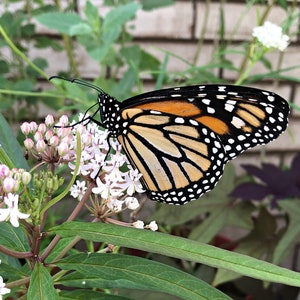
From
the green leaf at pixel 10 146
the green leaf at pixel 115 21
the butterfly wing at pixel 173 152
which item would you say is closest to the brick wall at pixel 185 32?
the green leaf at pixel 115 21

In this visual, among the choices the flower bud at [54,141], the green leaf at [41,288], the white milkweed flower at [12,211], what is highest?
the flower bud at [54,141]

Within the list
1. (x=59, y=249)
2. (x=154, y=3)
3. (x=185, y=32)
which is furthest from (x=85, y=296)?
(x=185, y=32)

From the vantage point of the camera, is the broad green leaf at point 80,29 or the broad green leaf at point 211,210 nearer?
the broad green leaf at point 80,29

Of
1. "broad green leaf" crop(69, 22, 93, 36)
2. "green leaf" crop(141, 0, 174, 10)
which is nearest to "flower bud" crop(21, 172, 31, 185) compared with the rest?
"broad green leaf" crop(69, 22, 93, 36)

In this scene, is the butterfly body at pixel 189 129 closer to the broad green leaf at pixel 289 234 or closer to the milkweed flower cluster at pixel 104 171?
the milkweed flower cluster at pixel 104 171

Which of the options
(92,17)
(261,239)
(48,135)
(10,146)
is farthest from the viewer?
(261,239)

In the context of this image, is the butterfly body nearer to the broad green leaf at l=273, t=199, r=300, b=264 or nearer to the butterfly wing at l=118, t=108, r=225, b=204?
the butterfly wing at l=118, t=108, r=225, b=204

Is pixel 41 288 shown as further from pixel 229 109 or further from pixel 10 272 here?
pixel 229 109
